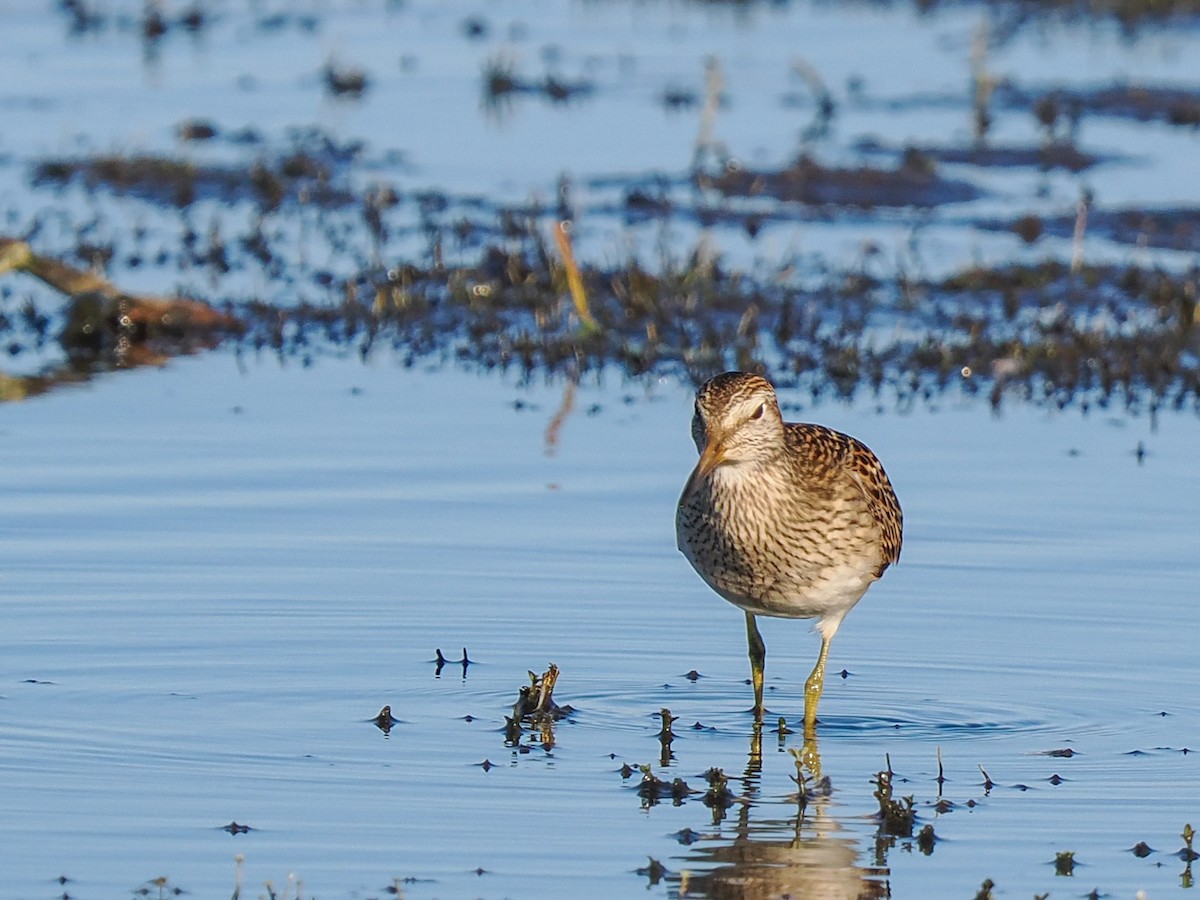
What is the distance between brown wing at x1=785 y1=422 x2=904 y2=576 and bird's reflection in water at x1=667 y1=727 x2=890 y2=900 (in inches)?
49.1

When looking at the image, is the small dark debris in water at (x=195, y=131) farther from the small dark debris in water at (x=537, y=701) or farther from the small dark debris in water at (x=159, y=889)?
the small dark debris in water at (x=159, y=889)

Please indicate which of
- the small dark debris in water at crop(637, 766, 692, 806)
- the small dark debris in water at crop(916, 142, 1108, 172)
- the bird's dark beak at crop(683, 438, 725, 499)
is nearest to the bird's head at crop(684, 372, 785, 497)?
the bird's dark beak at crop(683, 438, 725, 499)

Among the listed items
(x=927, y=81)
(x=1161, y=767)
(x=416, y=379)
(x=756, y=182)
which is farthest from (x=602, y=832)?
(x=927, y=81)

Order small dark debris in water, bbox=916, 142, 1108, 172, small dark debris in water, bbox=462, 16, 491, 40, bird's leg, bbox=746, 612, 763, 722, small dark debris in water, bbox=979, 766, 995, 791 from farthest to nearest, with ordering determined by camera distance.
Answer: small dark debris in water, bbox=462, 16, 491, 40 → small dark debris in water, bbox=916, 142, 1108, 172 → bird's leg, bbox=746, 612, 763, 722 → small dark debris in water, bbox=979, 766, 995, 791

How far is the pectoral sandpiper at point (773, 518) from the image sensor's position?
7.23m

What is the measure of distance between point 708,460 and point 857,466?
3.00 ft

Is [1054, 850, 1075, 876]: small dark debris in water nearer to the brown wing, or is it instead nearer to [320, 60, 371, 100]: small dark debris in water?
the brown wing

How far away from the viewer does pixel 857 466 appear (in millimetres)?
7895

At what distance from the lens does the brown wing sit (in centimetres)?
770

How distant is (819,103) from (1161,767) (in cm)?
1428

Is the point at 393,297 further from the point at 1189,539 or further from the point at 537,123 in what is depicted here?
the point at 537,123

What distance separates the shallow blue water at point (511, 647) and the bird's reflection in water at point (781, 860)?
0.7 inches

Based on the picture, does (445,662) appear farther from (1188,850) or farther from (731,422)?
(1188,850)

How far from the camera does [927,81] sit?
23.2m
